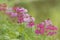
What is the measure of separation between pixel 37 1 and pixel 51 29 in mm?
5368

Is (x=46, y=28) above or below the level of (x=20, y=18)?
Answer: below

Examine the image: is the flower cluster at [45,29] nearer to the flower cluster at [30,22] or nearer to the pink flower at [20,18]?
the flower cluster at [30,22]

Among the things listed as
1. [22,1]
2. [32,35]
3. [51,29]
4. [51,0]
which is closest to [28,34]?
[32,35]

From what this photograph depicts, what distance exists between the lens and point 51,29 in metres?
2.81

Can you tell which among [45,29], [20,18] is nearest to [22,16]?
[20,18]

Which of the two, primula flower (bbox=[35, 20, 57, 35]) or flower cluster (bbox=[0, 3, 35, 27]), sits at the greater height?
flower cluster (bbox=[0, 3, 35, 27])

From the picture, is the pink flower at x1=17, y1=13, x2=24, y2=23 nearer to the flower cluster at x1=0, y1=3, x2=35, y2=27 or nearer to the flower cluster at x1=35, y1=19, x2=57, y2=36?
the flower cluster at x1=0, y1=3, x2=35, y2=27

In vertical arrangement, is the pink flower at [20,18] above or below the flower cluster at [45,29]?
above

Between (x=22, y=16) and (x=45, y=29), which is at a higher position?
(x=22, y=16)

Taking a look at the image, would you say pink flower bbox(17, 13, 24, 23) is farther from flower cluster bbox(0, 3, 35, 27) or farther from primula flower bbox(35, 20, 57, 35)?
primula flower bbox(35, 20, 57, 35)

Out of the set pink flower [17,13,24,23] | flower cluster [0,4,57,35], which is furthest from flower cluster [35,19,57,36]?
pink flower [17,13,24,23]

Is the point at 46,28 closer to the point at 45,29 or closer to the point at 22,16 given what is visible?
the point at 45,29

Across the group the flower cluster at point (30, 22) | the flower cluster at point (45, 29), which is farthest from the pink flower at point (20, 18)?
the flower cluster at point (45, 29)

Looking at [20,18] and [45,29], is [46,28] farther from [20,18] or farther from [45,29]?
[20,18]
